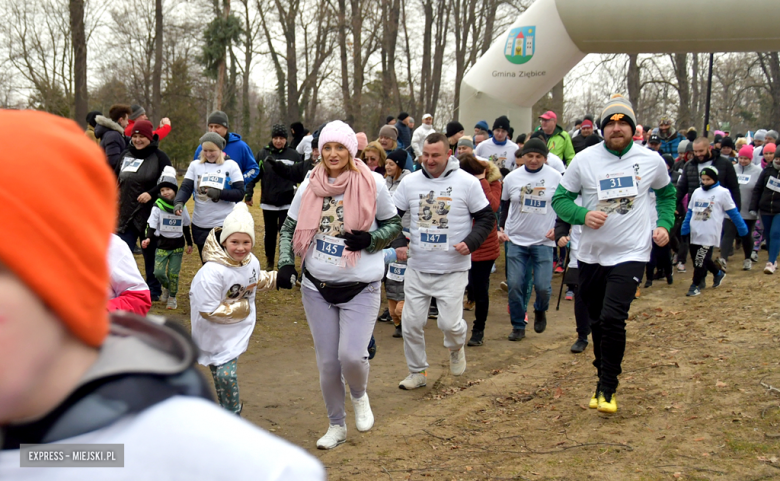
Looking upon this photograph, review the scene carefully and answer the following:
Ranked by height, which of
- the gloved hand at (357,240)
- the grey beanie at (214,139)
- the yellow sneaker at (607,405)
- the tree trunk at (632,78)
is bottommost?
the yellow sneaker at (607,405)

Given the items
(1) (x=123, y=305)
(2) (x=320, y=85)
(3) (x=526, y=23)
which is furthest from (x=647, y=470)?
(2) (x=320, y=85)

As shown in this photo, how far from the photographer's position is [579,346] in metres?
7.67

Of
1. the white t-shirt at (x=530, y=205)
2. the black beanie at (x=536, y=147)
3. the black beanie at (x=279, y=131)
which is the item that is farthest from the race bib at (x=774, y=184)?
the black beanie at (x=279, y=131)

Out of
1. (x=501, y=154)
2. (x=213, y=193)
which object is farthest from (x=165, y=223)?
(x=501, y=154)

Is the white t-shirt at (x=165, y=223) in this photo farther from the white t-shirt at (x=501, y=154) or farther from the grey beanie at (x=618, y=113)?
→ the white t-shirt at (x=501, y=154)

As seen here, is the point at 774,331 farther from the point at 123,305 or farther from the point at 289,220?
the point at 123,305

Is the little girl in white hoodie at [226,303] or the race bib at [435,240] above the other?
the race bib at [435,240]

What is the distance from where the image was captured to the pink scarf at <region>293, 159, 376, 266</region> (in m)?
4.82

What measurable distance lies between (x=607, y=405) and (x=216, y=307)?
285 centimetres

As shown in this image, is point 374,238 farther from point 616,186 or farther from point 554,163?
point 554,163

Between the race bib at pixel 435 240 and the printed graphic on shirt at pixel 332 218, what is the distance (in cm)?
165

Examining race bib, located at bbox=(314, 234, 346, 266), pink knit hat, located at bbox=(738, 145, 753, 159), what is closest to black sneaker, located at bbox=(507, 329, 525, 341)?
race bib, located at bbox=(314, 234, 346, 266)

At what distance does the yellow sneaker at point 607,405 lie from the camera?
529 centimetres

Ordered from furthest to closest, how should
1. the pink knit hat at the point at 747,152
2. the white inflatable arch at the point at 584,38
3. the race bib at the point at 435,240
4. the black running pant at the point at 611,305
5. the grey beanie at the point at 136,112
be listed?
the pink knit hat at the point at 747,152, the white inflatable arch at the point at 584,38, the grey beanie at the point at 136,112, the race bib at the point at 435,240, the black running pant at the point at 611,305
